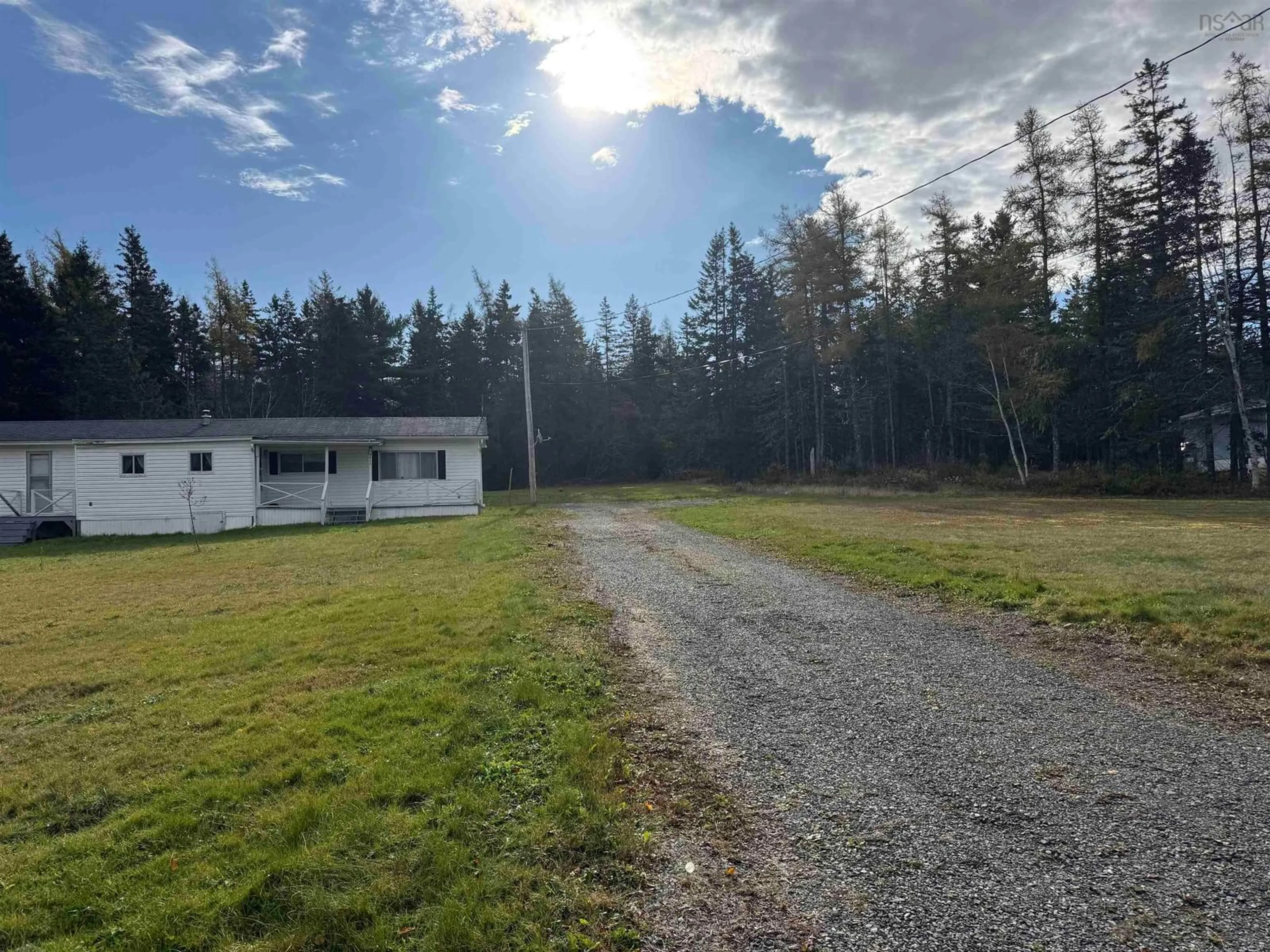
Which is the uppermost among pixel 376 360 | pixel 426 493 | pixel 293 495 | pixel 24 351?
pixel 376 360

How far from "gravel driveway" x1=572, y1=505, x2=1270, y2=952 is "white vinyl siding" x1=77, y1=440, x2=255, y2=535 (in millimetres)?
18732

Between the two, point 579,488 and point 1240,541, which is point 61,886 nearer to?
point 1240,541

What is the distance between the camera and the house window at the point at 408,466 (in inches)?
856

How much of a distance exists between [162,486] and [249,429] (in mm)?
2843

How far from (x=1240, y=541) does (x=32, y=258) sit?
161 ft

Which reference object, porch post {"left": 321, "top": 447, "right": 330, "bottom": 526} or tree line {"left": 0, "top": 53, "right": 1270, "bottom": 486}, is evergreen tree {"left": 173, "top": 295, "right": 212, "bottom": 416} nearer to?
tree line {"left": 0, "top": 53, "right": 1270, "bottom": 486}

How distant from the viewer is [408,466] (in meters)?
21.9

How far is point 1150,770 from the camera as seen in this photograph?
3.20 meters

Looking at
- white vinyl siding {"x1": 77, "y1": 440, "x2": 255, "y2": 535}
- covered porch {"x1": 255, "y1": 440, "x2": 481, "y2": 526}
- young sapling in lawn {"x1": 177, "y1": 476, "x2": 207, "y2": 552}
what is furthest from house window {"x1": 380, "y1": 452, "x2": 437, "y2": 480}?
young sapling in lawn {"x1": 177, "y1": 476, "x2": 207, "y2": 552}

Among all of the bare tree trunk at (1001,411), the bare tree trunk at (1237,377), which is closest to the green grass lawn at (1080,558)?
the bare tree trunk at (1237,377)

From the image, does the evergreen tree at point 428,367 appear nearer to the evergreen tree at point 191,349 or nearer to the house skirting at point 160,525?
the evergreen tree at point 191,349

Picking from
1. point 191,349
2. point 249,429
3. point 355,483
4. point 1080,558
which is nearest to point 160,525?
point 249,429

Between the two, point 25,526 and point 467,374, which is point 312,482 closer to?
point 25,526

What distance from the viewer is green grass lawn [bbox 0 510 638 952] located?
7.85ft
